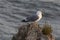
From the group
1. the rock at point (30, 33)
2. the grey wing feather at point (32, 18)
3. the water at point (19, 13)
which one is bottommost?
the water at point (19, 13)

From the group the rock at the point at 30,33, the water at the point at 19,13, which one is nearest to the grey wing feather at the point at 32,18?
the rock at the point at 30,33

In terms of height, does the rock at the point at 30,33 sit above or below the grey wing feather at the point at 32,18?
below

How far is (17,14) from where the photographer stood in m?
17.9

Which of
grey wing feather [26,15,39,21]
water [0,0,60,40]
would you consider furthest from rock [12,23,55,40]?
water [0,0,60,40]

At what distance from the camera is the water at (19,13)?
1499 cm

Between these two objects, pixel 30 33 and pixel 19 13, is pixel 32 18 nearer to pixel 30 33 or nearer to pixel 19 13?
A: pixel 30 33

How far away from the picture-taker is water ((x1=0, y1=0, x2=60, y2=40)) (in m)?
15.0

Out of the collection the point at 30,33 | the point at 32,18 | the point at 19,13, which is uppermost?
the point at 32,18

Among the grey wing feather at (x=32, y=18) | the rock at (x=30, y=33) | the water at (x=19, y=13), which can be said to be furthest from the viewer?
the water at (x=19, y=13)

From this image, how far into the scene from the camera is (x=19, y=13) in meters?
18.1

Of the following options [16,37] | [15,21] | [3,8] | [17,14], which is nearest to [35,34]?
[16,37]

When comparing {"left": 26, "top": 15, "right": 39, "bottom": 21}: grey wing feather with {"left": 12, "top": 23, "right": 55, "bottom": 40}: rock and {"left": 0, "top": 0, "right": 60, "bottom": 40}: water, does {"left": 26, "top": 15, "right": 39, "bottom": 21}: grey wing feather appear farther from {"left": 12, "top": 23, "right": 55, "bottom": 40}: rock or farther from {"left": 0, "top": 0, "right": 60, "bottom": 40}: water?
{"left": 0, "top": 0, "right": 60, "bottom": 40}: water

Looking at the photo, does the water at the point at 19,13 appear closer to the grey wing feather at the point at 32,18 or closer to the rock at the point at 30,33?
the grey wing feather at the point at 32,18

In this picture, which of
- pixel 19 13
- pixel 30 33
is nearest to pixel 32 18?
pixel 30 33
